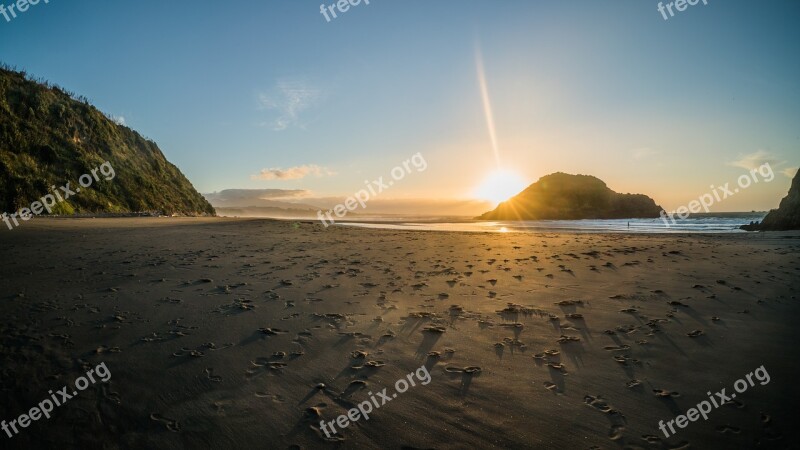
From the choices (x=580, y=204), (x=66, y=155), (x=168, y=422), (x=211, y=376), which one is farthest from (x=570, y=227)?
(x=580, y=204)

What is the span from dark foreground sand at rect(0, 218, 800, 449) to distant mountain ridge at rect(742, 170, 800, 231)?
22934mm

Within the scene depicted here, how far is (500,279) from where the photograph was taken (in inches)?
345

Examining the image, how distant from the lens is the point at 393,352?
487 cm

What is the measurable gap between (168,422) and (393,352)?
8.69ft

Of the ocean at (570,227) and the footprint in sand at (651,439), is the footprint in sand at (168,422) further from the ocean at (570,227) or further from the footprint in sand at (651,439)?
the ocean at (570,227)

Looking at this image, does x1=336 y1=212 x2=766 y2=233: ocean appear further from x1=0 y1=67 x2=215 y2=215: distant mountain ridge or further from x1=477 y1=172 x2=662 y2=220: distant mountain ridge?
x1=477 y1=172 x2=662 y2=220: distant mountain ridge

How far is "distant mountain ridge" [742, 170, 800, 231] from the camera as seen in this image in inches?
974

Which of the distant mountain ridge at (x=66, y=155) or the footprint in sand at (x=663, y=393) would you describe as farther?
the distant mountain ridge at (x=66, y=155)

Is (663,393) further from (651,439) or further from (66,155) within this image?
(66,155)

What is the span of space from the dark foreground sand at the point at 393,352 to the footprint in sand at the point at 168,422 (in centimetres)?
2

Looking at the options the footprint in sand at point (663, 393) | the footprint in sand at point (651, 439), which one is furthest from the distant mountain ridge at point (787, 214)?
the footprint in sand at point (651, 439)

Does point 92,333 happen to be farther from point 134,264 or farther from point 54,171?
point 54,171

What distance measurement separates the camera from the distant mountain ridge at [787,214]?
81.1 ft

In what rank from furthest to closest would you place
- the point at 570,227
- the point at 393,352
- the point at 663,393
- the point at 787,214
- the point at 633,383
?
the point at 570,227, the point at 787,214, the point at 393,352, the point at 633,383, the point at 663,393
